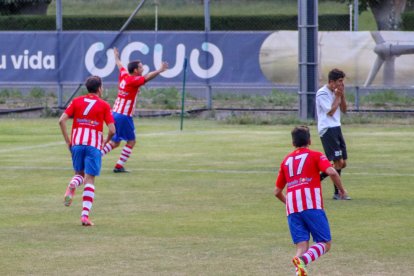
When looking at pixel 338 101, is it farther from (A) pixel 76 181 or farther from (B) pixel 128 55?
(B) pixel 128 55

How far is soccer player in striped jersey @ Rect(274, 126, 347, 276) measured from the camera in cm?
947

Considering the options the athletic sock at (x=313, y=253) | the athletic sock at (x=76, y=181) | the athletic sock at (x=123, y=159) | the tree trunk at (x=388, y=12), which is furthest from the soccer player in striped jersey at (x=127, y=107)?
the tree trunk at (x=388, y=12)

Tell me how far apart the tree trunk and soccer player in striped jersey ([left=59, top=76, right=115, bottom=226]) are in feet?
79.3

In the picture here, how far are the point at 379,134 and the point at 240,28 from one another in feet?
66.0

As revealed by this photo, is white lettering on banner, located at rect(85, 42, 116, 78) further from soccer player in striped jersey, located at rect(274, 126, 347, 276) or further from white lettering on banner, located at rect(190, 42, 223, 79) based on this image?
soccer player in striped jersey, located at rect(274, 126, 347, 276)

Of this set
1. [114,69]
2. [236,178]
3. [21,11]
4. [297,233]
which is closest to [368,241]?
[297,233]

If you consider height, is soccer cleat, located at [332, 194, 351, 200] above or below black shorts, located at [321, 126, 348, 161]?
below

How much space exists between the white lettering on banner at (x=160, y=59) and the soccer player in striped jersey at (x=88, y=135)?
653 inches

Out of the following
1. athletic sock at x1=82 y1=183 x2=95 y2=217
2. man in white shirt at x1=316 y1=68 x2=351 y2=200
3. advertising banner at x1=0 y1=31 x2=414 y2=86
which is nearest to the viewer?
athletic sock at x1=82 y1=183 x2=95 y2=217

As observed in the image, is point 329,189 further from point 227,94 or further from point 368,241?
point 227,94

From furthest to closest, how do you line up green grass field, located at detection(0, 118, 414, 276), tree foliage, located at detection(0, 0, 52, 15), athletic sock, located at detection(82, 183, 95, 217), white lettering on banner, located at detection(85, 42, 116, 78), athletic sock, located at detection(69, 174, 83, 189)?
tree foliage, located at detection(0, 0, 52, 15)
white lettering on banner, located at detection(85, 42, 116, 78)
athletic sock, located at detection(69, 174, 83, 189)
athletic sock, located at detection(82, 183, 95, 217)
green grass field, located at detection(0, 118, 414, 276)

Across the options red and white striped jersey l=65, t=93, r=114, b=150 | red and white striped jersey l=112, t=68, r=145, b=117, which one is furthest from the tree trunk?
red and white striped jersey l=65, t=93, r=114, b=150

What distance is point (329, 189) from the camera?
1611 cm

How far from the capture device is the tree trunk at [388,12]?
36.4 m
